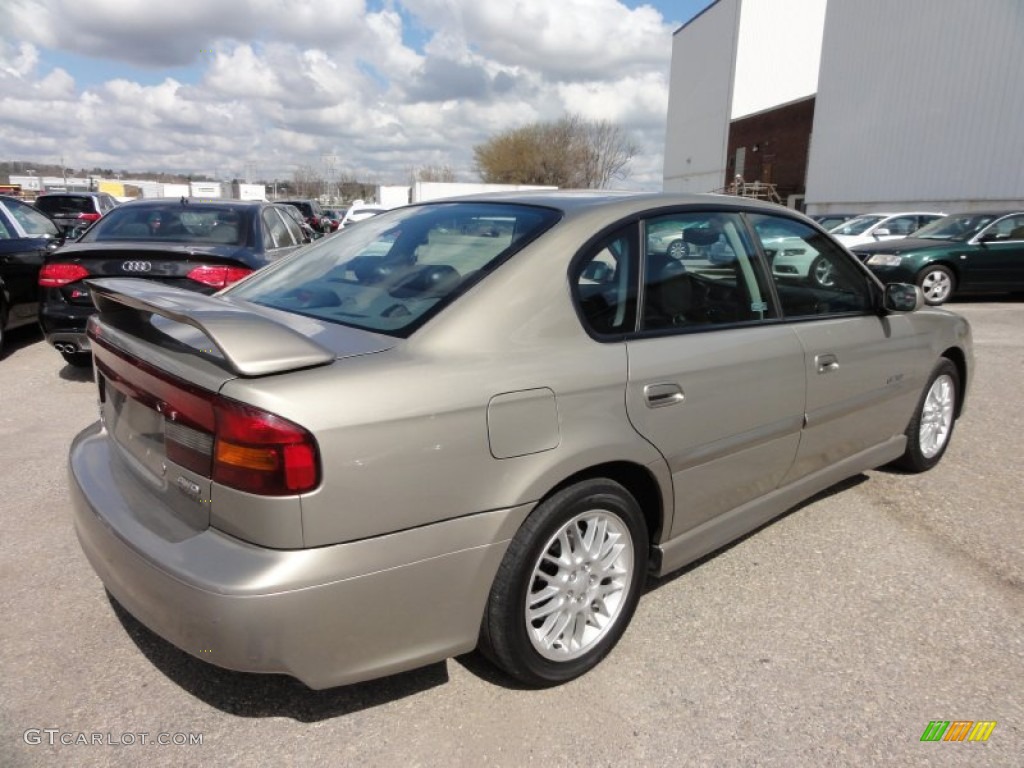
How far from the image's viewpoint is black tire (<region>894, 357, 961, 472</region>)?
4137 mm

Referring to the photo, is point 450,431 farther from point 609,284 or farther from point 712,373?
point 712,373

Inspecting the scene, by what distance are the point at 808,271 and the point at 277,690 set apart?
2.87 meters

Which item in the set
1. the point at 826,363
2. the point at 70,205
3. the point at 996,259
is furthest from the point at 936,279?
the point at 70,205

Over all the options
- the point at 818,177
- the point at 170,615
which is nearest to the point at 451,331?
the point at 170,615

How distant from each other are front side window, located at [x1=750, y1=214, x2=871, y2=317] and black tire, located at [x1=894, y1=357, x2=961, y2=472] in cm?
95

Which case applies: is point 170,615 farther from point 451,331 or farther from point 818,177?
point 818,177

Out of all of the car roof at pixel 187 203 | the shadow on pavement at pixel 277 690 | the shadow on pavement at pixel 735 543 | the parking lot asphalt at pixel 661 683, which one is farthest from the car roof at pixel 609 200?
the car roof at pixel 187 203

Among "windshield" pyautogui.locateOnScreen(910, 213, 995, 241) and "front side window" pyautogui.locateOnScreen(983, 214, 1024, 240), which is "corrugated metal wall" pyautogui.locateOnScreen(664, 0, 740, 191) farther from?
"front side window" pyautogui.locateOnScreen(983, 214, 1024, 240)

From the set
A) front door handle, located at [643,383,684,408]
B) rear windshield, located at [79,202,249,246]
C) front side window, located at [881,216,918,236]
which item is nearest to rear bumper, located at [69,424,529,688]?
front door handle, located at [643,383,684,408]

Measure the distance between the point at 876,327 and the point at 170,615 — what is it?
3.33 meters

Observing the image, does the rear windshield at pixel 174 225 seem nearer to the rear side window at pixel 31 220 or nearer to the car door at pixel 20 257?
the car door at pixel 20 257

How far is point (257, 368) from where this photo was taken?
1.82m

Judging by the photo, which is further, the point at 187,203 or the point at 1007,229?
the point at 1007,229

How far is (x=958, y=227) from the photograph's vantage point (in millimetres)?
12141
